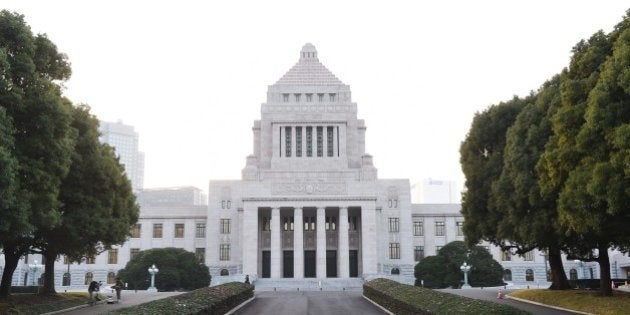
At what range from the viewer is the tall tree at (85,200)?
31.6m

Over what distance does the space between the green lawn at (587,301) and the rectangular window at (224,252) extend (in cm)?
4983

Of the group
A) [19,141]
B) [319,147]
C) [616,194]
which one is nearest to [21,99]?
[19,141]

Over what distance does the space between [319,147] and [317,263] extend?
1878 centimetres

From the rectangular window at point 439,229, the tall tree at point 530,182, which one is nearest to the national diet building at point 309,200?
the rectangular window at point 439,229

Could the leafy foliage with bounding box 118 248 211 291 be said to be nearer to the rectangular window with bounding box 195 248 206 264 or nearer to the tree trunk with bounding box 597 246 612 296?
the rectangular window with bounding box 195 248 206 264

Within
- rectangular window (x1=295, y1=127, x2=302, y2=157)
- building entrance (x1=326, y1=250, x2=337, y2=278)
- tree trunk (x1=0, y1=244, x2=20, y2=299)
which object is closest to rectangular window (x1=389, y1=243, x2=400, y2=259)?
building entrance (x1=326, y1=250, x2=337, y2=278)

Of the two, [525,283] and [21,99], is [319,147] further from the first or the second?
[21,99]

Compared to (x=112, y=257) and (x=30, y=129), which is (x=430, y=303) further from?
(x=112, y=257)

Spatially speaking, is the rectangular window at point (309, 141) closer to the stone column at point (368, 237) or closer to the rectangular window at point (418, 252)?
the stone column at point (368, 237)

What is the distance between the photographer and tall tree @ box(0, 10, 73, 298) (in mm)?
23516

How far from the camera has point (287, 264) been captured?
7644 centimetres

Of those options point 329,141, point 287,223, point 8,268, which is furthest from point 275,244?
point 8,268

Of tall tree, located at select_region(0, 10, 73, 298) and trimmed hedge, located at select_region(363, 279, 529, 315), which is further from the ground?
tall tree, located at select_region(0, 10, 73, 298)

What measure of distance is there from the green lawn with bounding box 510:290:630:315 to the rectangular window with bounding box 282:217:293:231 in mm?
44350
